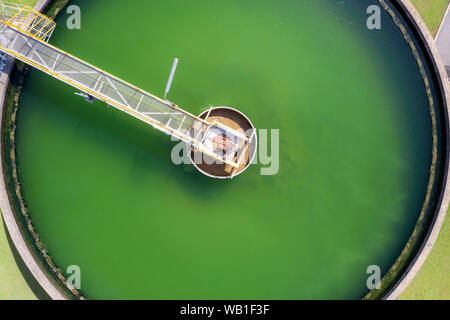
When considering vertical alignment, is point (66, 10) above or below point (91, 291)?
above

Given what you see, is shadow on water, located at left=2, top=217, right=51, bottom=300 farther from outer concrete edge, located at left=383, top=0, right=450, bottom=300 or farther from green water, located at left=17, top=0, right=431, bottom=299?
outer concrete edge, located at left=383, top=0, right=450, bottom=300

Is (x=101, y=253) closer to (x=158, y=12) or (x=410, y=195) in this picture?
(x=158, y=12)

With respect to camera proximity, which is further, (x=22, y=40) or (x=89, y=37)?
(x=89, y=37)

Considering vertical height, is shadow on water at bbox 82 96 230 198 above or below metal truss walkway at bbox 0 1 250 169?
below

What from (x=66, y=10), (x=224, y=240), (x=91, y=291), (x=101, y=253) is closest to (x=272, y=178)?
(x=224, y=240)

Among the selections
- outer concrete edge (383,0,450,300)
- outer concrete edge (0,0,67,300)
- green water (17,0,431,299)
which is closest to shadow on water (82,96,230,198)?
green water (17,0,431,299)
